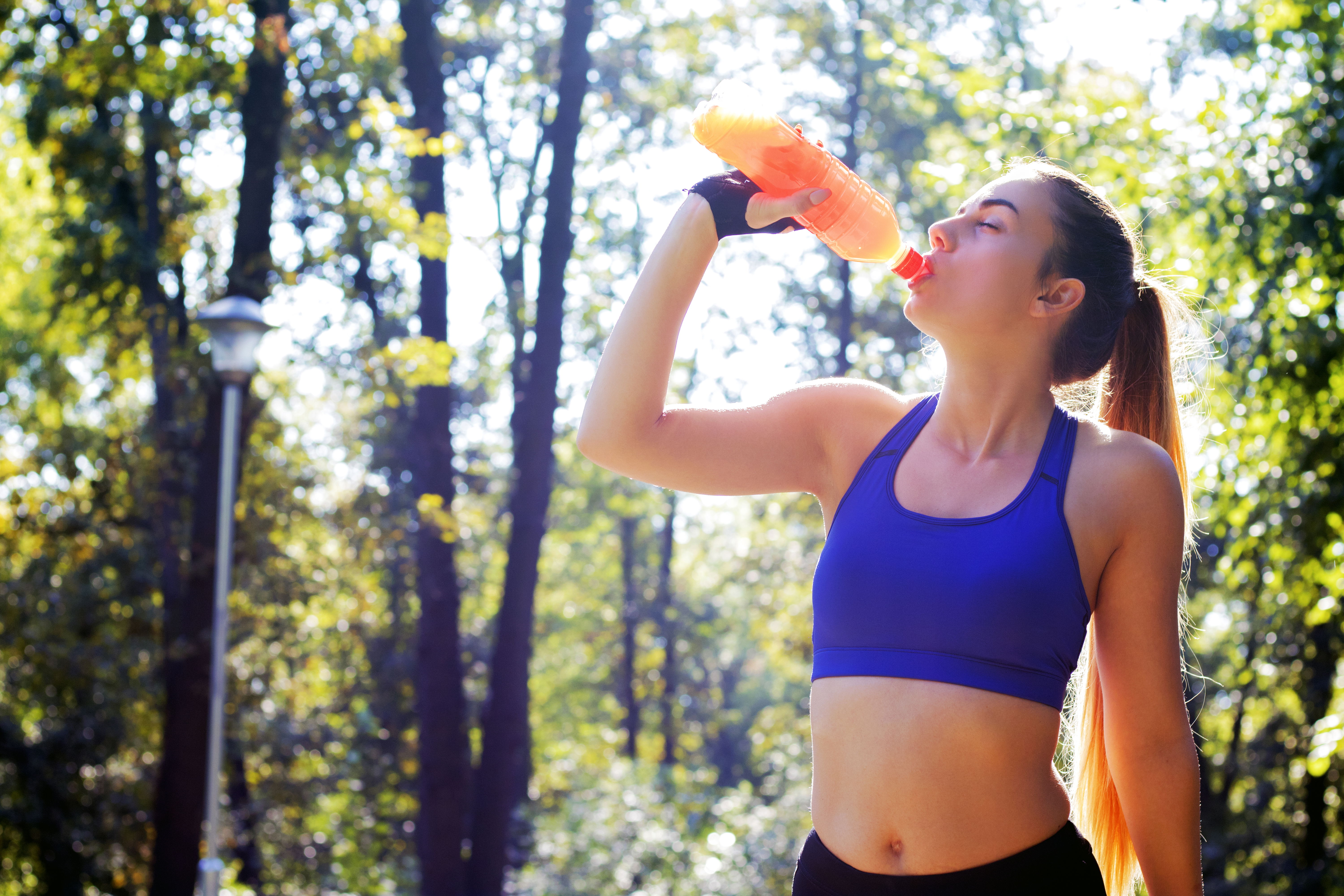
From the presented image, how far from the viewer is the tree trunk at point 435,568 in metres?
9.77

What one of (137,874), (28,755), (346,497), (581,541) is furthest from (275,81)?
(581,541)

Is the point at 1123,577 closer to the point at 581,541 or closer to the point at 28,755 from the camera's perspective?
the point at 28,755

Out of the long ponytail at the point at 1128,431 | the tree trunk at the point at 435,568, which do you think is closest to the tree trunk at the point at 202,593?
the tree trunk at the point at 435,568

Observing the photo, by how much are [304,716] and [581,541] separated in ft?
29.6

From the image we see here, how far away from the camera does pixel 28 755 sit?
9.38 m

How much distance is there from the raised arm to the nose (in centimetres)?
18

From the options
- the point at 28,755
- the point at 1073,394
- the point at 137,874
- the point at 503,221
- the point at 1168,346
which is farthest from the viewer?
the point at 503,221

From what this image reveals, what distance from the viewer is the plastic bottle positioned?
5.60ft

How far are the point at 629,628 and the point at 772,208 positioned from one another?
2102 cm

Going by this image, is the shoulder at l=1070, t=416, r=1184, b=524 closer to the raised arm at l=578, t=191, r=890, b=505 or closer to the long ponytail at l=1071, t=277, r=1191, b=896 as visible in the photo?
the long ponytail at l=1071, t=277, r=1191, b=896

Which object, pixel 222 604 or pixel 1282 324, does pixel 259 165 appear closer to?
pixel 222 604

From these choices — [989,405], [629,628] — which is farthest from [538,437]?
[629,628]

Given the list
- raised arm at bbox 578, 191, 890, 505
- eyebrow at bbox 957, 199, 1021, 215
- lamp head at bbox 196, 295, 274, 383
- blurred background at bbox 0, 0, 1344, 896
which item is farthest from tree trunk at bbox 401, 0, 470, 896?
eyebrow at bbox 957, 199, 1021, 215

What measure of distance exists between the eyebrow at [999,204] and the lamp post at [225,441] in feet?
21.0
